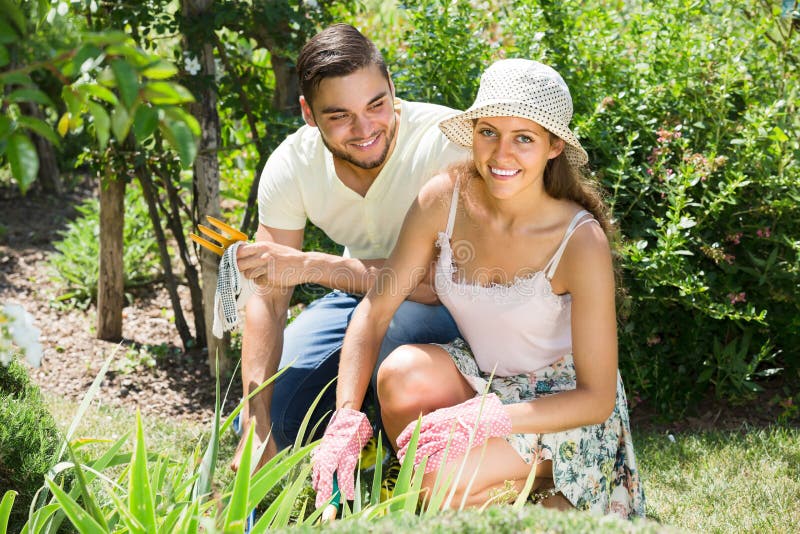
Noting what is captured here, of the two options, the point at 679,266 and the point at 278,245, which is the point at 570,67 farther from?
the point at 278,245

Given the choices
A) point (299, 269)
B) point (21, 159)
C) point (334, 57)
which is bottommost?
point (299, 269)

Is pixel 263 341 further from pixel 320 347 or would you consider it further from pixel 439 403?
pixel 439 403

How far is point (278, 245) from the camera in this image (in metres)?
2.72

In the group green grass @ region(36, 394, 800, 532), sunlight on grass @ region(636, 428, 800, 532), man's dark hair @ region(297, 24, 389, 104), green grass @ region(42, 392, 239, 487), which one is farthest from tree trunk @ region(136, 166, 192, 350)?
sunlight on grass @ region(636, 428, 800, 532)

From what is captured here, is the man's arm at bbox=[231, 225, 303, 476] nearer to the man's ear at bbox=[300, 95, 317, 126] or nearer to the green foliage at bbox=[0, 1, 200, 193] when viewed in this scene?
the man's ear at bbox=[300, 95, 317, 126]

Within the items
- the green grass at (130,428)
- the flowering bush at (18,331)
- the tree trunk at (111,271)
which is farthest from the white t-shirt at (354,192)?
the flowering bush at (18,331)

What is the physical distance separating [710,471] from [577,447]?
731 millimetres

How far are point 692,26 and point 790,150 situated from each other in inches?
24.6

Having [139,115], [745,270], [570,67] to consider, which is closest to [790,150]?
[745,270]

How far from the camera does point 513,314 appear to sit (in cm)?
234

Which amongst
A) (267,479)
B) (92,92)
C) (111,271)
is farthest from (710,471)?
(111,271)

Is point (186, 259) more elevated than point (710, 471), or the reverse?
point (186, 259)

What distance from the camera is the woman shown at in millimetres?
2154

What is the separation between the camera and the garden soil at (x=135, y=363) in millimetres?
3191
